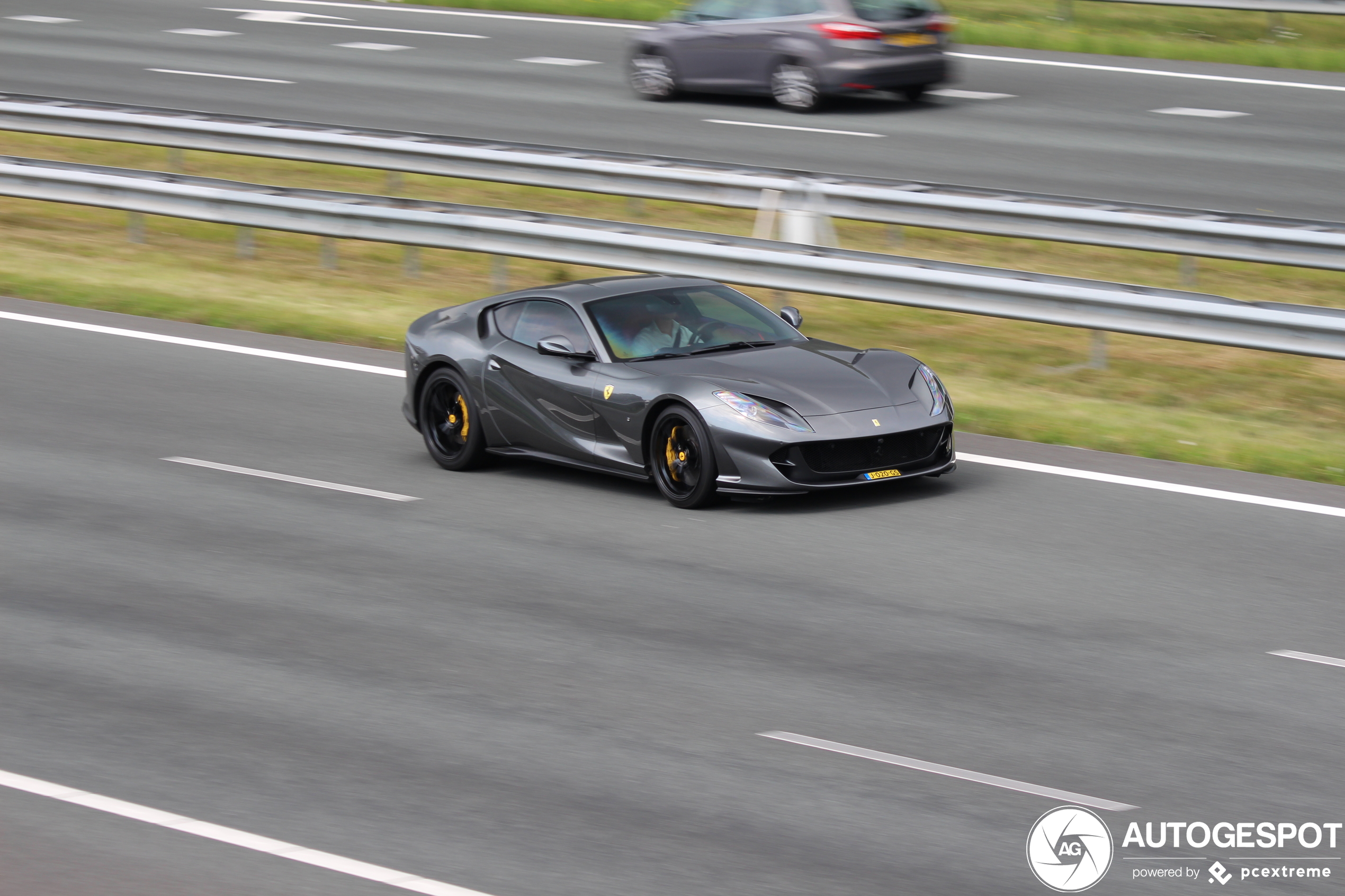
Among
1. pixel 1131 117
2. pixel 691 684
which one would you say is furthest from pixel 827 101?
pixel 691 684

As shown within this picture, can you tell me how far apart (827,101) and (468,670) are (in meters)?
18.6

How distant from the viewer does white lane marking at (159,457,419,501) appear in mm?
11305

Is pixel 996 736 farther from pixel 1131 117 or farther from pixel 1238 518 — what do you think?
pixel 1131 117

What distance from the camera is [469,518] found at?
10.8 meters

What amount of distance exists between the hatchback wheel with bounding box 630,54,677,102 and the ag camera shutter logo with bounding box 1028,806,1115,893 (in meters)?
20.1

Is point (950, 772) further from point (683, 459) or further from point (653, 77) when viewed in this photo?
point (653, 77)

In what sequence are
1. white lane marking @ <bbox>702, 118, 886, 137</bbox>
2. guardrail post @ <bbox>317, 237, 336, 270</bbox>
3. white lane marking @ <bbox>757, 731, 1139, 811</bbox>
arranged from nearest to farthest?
1. white lane marking @ <bbox>757, 731, 1139, 811</bbox>
2. guardrail post @ <bbox>317, 237, 336, 270</bbox>
3. white lane marking @ <bbox>702, 118, 886, 137</bbox>

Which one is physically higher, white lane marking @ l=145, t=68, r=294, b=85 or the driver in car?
white lane marking @ l=145, t=68, r=294, b=85

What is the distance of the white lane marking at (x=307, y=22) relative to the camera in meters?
32.0

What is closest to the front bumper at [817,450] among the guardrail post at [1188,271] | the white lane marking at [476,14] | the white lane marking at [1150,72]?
the guardrail post at [1188,271]

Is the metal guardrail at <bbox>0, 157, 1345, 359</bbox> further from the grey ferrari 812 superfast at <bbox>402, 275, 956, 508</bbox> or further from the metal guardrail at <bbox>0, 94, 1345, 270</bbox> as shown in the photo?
the grey ferrari 812 superfast at <bbox>402, 275, 956, 508</bbox>

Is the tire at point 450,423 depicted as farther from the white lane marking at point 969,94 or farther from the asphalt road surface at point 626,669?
the white lane marking at point 969,94

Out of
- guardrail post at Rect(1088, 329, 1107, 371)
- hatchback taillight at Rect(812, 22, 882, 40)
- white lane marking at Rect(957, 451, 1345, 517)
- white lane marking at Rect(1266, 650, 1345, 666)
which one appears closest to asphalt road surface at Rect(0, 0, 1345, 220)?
hatchback taillight at Rect(812, 22, 882, 40)

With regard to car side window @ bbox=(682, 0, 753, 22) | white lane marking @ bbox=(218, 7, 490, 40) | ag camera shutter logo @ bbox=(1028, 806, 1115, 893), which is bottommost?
ag camera shutter logo @ bbox=(1028, 806, 1115, 893)
